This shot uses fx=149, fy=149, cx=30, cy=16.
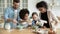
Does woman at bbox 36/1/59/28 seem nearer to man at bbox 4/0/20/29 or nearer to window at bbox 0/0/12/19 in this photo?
man at bbox 4/0/20/29

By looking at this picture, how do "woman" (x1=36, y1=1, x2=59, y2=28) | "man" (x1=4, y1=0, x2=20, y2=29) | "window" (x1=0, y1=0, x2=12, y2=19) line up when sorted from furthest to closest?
"window" (x1=0, y1=0, x2=12, y2=19) → "man" (x1=4, y1=0, x2=20, y2=29) → "woman" (x1=36, y1=1, x2=59, y2=28)

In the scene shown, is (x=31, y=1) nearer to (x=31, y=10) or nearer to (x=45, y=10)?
(x=31, y=10)

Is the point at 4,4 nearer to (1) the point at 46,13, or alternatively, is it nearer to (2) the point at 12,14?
(2) the point at 12,14

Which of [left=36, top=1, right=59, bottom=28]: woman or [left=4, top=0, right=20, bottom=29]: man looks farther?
[left=4, top=0, right=20, bottom=29]: man

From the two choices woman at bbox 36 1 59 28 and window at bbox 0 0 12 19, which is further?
window at bbox 0 0 12 19

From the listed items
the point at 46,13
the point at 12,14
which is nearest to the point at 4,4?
the point at 12,14

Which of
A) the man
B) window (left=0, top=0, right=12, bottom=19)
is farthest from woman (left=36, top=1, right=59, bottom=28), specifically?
window (left=0, top=0, right=12, bottom=19)

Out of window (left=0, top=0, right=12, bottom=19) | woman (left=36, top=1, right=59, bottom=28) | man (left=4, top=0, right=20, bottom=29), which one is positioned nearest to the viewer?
woman (left=36, top=1, right=59, bottom=28)

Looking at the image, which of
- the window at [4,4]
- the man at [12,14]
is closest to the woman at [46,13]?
the man at [12,14]

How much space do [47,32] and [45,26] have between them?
13.3 inches

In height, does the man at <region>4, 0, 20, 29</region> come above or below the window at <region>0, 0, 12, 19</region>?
below

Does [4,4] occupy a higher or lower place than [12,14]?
higher

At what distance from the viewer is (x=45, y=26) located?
183 centimetres

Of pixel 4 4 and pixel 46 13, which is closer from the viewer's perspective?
pixel 46 13
